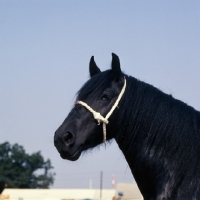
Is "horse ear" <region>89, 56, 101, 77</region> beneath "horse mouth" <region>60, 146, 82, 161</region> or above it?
above

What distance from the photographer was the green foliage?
101125 millimetres

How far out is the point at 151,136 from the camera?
193 inches

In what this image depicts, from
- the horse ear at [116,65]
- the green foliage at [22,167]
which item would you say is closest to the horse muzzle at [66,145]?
Answer: the horse ear at [116,65]

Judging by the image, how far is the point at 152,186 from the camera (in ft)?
15.8

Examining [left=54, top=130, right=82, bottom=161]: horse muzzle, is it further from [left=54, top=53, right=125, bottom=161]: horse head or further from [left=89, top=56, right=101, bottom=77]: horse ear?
[left=89, top=56, right=101, bottom=77]: horse ear

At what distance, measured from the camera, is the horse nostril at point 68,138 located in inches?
186

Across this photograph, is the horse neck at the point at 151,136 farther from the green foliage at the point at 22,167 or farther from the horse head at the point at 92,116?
the green foliage at the point at 22,167

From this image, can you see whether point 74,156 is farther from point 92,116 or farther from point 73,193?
point 73,193

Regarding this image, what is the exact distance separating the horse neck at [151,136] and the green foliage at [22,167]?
9819cm

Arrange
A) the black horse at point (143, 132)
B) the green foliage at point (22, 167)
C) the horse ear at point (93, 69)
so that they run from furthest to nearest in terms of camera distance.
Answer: the green foliage at point (22, 167) < the horse ear at point (93, 69) < the black horse at point (143, 132)

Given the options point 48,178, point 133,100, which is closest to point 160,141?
point 133,100

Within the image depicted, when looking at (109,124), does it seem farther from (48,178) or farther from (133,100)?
(48,178)

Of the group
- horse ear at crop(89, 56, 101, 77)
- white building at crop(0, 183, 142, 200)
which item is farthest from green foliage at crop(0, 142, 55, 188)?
horse ear at crop(89, 56, 101, 77)

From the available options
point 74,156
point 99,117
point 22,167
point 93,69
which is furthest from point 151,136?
point 22,167
